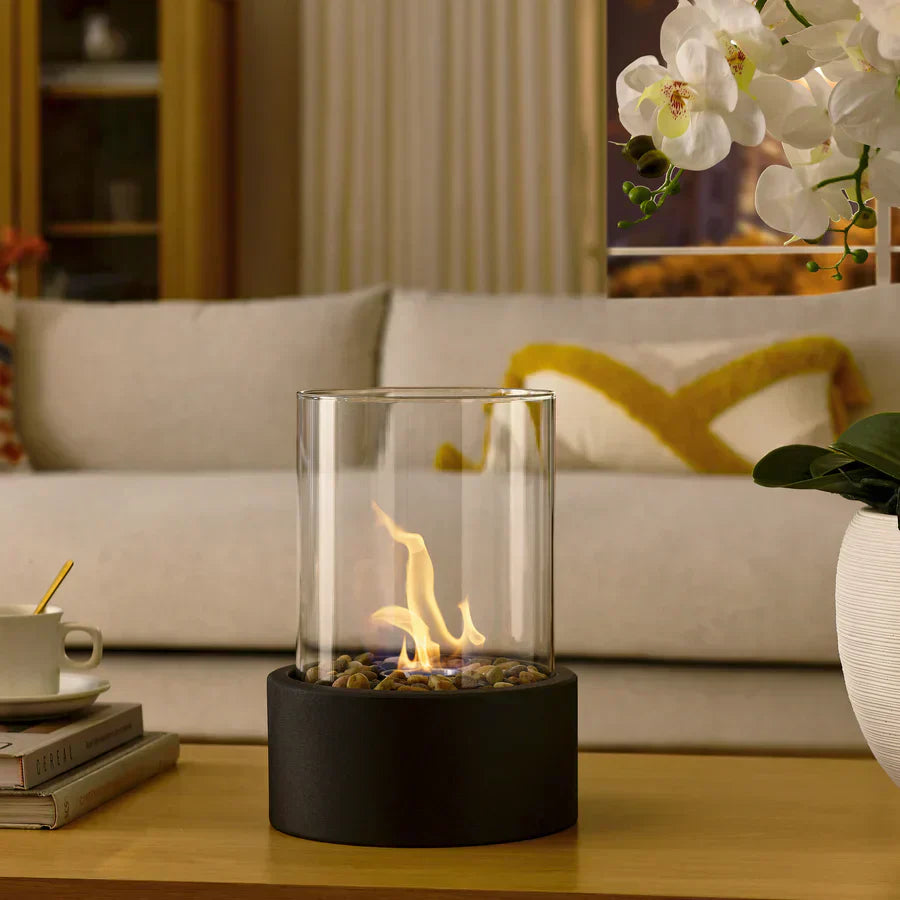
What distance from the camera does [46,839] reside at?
830 millimetres

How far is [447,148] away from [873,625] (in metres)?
3.36

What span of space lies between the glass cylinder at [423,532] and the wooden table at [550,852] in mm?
117

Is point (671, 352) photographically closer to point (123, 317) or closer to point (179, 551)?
point (179, 551)

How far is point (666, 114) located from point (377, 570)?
16.0 inches

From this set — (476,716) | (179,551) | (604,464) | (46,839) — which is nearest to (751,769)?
(476,716)

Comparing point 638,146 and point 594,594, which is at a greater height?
point 638,146

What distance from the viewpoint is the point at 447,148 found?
3986 millimetres

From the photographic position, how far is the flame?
0.89 m

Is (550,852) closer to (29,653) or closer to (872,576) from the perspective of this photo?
(872,576)

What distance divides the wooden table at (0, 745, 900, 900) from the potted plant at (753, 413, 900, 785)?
8cm

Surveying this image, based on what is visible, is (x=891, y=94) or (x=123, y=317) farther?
(x=123, y=317)

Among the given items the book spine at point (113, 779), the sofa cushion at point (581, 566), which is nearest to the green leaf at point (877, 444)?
the book spine at point (113, 779)

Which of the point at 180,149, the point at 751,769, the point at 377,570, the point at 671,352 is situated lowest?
the point at 751,769

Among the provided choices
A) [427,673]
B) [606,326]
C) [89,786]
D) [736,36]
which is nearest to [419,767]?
[427,673]
